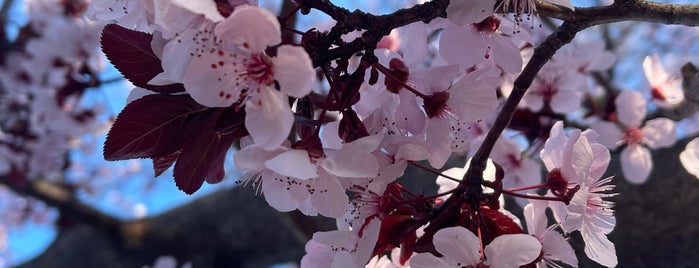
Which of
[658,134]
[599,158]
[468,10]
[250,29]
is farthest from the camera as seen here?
[658,134]

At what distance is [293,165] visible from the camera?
0.69 meters

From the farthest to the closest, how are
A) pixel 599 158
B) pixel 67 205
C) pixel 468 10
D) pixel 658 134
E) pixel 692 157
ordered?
pixel 67 205
pixel 658 134
pixel 692 157
pixel 599 158
pixel 468 10

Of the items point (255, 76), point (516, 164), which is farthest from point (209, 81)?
point (516, 164)

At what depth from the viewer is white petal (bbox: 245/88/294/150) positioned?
2.21 feet

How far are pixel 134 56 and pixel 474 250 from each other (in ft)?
1.68

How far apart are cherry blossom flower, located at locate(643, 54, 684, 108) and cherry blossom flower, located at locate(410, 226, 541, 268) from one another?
3.71 feet

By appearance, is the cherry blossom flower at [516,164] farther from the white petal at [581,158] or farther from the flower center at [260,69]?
the flower center at [260,69]

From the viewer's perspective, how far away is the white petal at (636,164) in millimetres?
1592

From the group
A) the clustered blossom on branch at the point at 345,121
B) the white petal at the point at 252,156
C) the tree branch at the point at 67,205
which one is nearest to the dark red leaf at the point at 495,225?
the clustered blossom on branch at the point at 345,121

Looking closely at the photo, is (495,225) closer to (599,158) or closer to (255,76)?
(599,158)

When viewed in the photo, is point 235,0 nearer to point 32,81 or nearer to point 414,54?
point 414,54

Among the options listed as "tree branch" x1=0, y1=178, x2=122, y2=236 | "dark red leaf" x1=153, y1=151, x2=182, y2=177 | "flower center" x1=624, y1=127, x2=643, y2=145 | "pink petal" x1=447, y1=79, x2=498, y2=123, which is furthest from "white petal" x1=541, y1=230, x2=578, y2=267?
"tree branch" x1=0, y1=178, x2=122, y2=236

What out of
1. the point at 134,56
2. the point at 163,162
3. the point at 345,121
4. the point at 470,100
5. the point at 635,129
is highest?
the point at 635,129

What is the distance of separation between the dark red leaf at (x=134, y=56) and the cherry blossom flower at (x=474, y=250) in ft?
1.40
